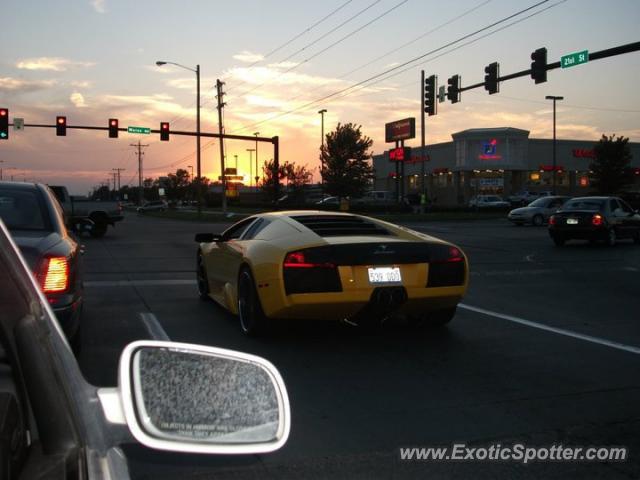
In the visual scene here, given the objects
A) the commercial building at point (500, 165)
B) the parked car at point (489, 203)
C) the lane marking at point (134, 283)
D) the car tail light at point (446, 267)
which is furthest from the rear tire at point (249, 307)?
the commercial building at point (500, 165)

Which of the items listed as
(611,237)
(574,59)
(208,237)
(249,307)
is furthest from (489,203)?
(249,307)

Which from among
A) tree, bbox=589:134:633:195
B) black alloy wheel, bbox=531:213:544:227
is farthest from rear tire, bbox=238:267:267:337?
tree, bbox=589:134:633:195

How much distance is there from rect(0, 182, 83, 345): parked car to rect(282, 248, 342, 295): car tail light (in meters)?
1.89

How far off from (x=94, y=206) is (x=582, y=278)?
64.8 feet

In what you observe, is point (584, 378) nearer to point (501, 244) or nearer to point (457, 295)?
point (457, 295)

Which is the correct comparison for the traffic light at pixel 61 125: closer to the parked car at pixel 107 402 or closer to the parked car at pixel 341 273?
the parked car at pixel 341 273

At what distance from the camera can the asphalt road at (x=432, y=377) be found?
3727 mm

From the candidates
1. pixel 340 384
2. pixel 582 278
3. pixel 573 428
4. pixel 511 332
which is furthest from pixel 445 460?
pixel 582 278

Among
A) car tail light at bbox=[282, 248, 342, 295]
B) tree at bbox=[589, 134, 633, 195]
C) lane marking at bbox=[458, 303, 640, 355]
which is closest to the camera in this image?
car tail light at bbox=[282, 248, 342, 295]

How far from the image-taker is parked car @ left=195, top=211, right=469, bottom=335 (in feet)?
20.0

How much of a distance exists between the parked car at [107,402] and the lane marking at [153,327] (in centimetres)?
517

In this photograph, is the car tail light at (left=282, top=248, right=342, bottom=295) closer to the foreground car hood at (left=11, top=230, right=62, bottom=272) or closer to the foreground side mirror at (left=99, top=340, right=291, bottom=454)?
the foreground car hood at (left=11, top=230, right=62, bottom=272)

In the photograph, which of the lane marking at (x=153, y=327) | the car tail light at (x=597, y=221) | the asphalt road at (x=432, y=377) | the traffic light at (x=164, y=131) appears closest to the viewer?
the asphalt road at (x=432, y=377)

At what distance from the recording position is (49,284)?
4.70 m
